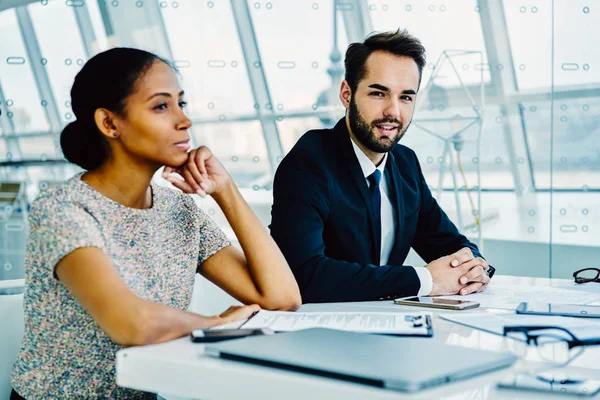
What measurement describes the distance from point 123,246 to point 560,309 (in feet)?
3.17

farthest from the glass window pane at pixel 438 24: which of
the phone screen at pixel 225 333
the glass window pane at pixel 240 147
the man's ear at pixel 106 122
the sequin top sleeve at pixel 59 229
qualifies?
the phone screen at pixel 225 333

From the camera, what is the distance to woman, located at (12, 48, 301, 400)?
141 centimetres

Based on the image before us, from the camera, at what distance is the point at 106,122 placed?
1.72 meters

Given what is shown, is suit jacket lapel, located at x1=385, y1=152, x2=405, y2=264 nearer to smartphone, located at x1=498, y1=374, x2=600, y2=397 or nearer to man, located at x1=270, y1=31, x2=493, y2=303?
man, located at x1=270, y1=31, x2=493, y2=303

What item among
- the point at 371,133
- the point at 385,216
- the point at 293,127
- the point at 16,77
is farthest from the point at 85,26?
the point at 385,216

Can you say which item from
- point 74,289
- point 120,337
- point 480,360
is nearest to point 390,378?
point 480,360

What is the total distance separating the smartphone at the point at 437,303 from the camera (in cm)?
173

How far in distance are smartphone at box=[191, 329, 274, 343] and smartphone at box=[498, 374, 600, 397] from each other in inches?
17.0

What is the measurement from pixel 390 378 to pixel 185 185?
3.15 ft

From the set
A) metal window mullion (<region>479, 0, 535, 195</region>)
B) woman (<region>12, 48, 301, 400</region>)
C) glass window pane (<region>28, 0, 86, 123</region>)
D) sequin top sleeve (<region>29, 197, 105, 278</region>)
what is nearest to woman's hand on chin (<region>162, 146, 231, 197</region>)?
woman (<region>12, 48, 301, 400</region>)

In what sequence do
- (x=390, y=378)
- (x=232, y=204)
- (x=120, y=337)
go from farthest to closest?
1. (x=232, y=204)
2. (x=120, y=337)
3. (x=390, y=378)

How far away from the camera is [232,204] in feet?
6.19

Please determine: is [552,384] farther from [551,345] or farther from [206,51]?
[206,51]

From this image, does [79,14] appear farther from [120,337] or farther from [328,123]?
[120,337]
